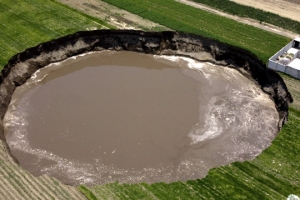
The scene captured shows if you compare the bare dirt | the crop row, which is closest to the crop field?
the crop row

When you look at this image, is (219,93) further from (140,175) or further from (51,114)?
(51,114)

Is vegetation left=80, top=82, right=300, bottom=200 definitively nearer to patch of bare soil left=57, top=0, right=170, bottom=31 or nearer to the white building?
the white building

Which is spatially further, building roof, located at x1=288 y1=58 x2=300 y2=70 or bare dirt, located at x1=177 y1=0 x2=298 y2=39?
bare dirt, located at x1=177 y1=0 x2=298 y2=39

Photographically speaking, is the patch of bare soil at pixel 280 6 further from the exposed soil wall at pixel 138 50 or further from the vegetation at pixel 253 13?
the exposed soil wall at pixel 138 50

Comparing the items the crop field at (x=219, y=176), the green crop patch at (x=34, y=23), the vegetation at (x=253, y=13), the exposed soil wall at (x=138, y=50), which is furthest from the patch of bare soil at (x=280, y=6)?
the green crop patch at (x=34, y=23)

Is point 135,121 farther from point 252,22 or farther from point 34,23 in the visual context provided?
point 252,22

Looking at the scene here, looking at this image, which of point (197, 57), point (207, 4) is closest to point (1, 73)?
point (197, 57)

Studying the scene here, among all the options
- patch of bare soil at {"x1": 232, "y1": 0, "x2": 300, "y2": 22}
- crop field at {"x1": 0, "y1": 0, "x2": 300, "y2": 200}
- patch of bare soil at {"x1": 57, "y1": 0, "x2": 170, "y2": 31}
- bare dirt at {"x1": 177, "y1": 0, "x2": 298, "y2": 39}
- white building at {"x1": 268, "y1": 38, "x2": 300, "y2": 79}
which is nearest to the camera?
crop field at {"x1": 0, "y1": 0, "x2": 300, "y2": 200}
